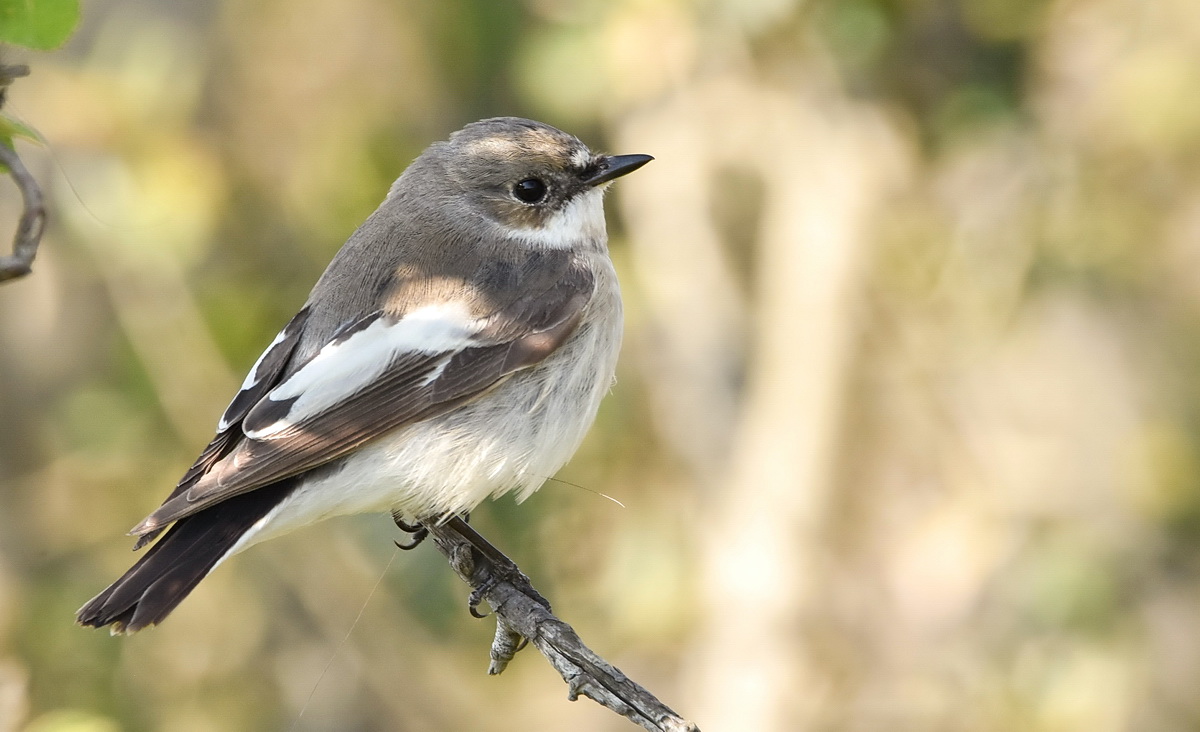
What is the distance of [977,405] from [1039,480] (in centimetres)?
44

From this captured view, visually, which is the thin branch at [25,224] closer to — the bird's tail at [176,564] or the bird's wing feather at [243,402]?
the bird's tail at [176,564]

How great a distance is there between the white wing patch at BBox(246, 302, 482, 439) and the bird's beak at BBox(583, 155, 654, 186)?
2.01 feet

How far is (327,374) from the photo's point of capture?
2883 mm

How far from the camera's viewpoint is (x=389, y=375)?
114 inches

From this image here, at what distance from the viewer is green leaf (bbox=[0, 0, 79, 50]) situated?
1.42 m

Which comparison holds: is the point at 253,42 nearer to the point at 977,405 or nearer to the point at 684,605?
the point at 684,605

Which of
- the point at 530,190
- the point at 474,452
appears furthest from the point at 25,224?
the point at 530,190

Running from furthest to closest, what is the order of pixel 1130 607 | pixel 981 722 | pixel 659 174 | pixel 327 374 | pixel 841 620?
pixel 841 620 < pixel 659 174 < pixel 1130 607 < pixel 981 722 < pixel 327 374

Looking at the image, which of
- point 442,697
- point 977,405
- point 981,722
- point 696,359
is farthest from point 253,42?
point 981,722

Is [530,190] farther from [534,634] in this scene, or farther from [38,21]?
[38,21]

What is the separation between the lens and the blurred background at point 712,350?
172 inches

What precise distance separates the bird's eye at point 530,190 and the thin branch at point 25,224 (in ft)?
6.44

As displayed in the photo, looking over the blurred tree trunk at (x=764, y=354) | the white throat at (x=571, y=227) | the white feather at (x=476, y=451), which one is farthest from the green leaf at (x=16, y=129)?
the blurred tree trunk at (x=764, y=354)

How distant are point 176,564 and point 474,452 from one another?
2.39ft
